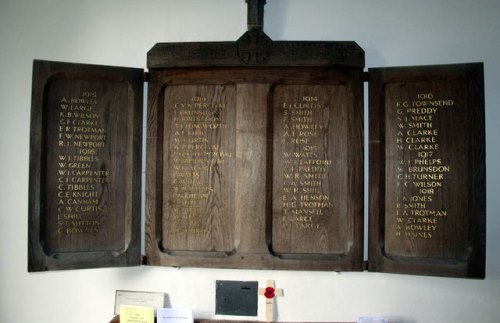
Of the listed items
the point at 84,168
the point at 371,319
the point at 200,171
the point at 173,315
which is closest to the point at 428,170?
the point at 371,319

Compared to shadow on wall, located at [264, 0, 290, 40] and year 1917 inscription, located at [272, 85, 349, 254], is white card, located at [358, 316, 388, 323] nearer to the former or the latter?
year 1917 inscription, located at [272, 85, 349, 254]

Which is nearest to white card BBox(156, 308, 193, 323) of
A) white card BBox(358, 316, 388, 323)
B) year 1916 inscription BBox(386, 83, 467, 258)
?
white card BBox(358, 316, 388, 323)

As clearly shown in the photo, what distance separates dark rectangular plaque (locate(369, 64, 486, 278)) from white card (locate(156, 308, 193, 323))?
4.11 ft

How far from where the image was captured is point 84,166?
2.21m

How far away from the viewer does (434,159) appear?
7.05 feet

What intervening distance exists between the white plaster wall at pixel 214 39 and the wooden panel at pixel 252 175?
217 mm

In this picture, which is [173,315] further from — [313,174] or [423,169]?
[423,169]

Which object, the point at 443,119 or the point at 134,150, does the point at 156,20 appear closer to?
the point at 134,150

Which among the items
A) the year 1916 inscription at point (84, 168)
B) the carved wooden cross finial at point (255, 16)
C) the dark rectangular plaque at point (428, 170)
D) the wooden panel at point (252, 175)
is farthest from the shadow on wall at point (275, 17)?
the year 1916 inscription at point (84, 168)

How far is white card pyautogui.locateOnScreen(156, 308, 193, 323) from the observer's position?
7.63ft

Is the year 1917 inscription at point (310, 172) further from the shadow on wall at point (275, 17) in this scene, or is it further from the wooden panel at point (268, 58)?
the shadow on wall at point (275, 17)

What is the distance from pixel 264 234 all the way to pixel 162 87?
118 centimetres

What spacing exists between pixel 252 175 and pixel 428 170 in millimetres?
1083

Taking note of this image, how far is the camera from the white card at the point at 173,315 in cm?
233
